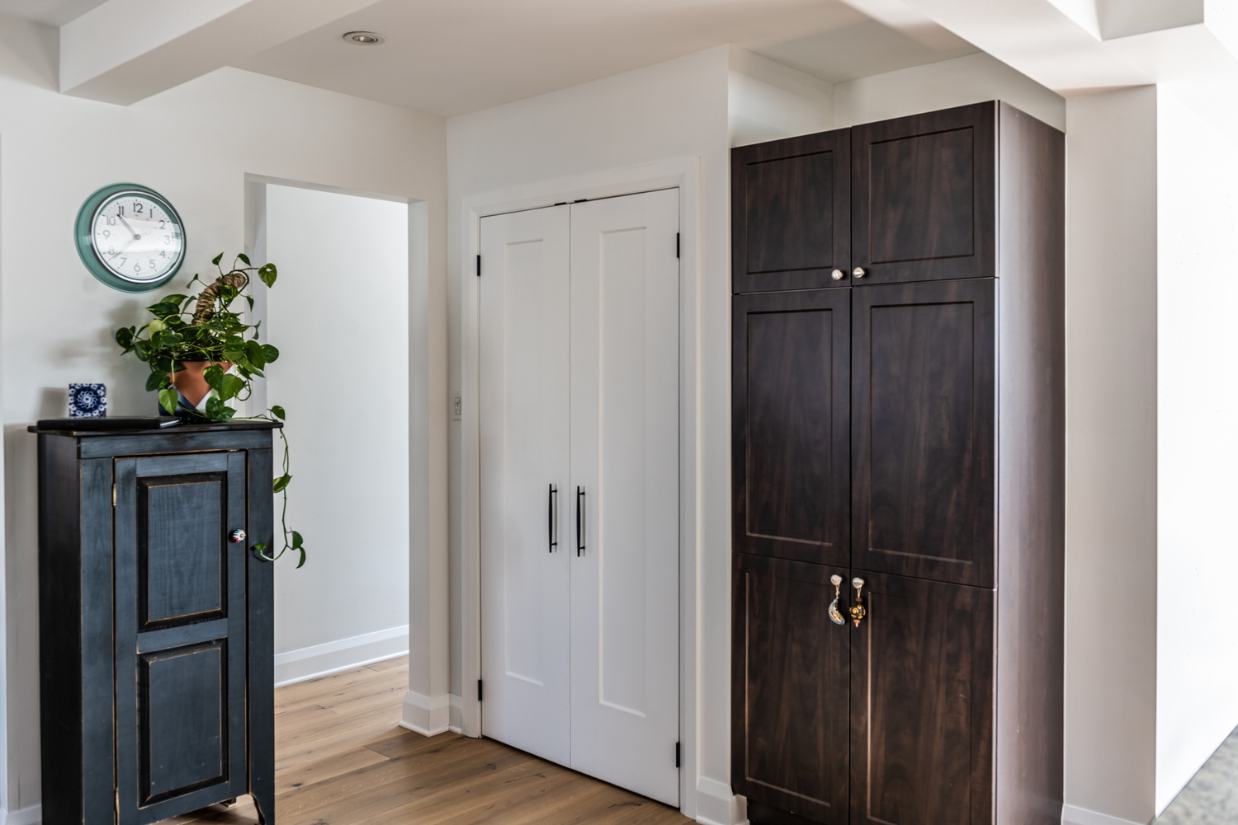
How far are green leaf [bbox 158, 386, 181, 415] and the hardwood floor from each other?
4.36 feet

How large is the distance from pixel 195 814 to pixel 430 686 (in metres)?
0.99

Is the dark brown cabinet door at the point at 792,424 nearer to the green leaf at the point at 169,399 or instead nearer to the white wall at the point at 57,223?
the green leaf at the point at 169,399

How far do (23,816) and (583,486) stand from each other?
6.44 feet

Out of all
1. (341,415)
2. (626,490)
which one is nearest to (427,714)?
(626,490)

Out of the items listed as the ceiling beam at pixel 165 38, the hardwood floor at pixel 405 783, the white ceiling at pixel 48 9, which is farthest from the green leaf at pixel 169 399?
the hardwood floor at pixel 405 783

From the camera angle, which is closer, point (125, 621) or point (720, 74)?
point (125, 621)

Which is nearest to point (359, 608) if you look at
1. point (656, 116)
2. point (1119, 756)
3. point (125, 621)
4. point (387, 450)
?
point (387, 450)

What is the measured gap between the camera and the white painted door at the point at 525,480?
3.57m

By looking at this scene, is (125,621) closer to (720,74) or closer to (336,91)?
(336,91)

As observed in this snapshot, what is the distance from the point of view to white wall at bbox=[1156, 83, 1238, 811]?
2.84 m

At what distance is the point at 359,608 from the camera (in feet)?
15.9

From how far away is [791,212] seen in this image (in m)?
2.88

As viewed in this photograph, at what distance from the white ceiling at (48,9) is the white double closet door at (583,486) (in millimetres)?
1487

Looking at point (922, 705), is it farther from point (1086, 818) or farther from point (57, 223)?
point (57, 223)
